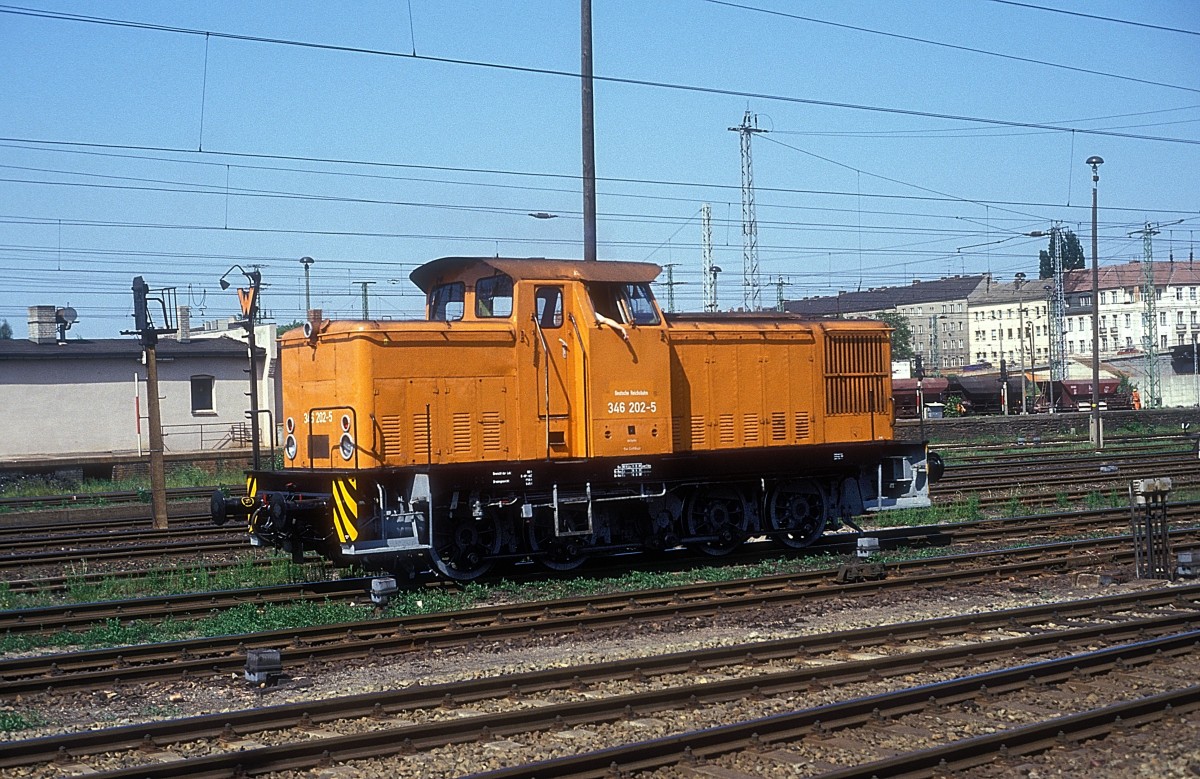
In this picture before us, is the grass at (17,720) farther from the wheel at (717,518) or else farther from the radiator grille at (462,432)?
the wheel at (717,518)

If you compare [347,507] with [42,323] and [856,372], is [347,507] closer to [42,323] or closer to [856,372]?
[856,372]

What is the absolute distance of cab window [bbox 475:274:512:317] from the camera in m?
13.1

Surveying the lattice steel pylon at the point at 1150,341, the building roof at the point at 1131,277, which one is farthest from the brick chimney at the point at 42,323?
the building roof at the point at 1131,277

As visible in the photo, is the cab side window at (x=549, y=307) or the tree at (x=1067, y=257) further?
the tree at (x=1067, y=257)

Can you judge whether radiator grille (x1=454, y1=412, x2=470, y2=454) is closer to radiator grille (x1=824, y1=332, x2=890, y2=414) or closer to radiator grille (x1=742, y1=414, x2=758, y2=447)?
radiator grille (x1=742, y1=414, x2=758, y2=447)

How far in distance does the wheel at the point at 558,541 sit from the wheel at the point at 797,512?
2787mm

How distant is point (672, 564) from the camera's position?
1451 cm

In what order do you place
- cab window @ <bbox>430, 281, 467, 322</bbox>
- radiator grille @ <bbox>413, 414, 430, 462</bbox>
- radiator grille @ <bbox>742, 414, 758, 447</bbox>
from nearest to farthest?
1. radiator grille @ <bbox>413, 414, 430, 462</bbox>
2. cab window @ <bbox>430, 281, 467, 322</bbox>
3. radiator grille @ <bbox>742, 414, 758, 447</bbox>

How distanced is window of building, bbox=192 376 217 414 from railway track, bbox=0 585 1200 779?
31.1m

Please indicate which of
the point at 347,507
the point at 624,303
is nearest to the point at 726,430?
the point at 624,303

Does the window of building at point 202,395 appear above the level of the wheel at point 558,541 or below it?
above

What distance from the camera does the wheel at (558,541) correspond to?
13562mm

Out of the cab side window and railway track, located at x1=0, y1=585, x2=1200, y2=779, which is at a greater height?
the cab side window

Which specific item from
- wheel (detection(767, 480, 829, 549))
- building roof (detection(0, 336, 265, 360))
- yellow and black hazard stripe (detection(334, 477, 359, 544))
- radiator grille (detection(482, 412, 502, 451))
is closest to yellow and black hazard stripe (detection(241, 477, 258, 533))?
yellow and black hazard stripe (detection(334, 477, 359, 544))
